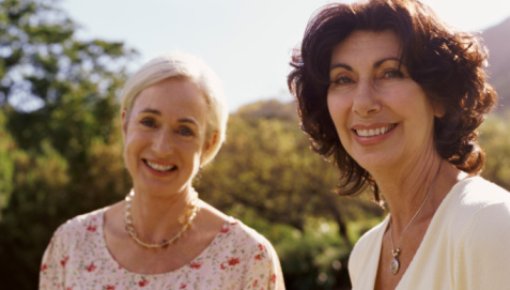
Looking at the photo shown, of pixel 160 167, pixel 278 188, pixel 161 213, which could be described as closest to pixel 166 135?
pixel 160 167

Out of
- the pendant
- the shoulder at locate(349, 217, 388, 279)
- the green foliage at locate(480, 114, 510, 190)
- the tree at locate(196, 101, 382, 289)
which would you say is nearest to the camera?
the pendant

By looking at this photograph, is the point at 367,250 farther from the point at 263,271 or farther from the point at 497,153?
the point at 497,153

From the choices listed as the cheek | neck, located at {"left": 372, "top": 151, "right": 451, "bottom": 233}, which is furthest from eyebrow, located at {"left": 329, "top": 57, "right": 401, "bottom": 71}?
neck, located at {"left": 372, "top": 151, "right": 451, "bottom": 233}

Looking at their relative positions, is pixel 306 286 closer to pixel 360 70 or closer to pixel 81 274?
pixel 81 274

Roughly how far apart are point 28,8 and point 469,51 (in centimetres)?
2497

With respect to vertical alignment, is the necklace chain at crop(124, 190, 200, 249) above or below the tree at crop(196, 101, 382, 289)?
above

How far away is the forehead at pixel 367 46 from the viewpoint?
7.41ft

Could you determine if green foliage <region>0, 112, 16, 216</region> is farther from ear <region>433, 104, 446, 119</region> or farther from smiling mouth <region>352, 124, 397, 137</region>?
ear <region>433, 104, 446, 119</region>

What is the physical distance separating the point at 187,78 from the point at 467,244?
5.23 feet

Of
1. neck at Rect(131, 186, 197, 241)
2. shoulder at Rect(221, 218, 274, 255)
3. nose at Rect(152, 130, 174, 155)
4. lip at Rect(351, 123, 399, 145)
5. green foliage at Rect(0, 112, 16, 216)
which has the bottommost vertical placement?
green foliage at Rect(0, 112, 16, 216)

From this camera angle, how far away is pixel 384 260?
101 inches

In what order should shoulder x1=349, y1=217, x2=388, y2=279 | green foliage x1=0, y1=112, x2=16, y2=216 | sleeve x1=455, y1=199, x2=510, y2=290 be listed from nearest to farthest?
sleeve x1=455, y1=199, x2=510, y2=290 < shoulder x1=349, y1=217, x2=388, y2=279 < green foliage x1=0, y1=112, x2=16, y2=216

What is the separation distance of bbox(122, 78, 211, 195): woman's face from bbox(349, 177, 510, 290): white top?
4.07ft

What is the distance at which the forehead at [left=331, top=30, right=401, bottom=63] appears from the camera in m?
2.26
